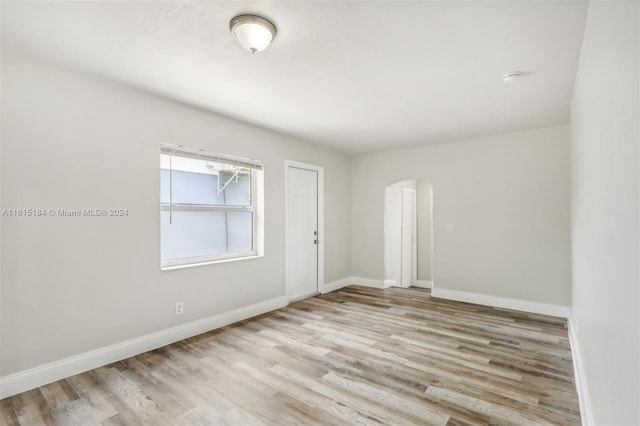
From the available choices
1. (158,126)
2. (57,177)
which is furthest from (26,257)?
(158,126)

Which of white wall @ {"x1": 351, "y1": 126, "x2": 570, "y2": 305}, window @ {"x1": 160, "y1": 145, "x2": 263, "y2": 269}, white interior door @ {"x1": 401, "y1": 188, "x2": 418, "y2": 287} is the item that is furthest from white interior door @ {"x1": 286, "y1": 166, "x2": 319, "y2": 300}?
white interior door @ {"x1": 401, "y1": 188, "x2": 418, "y2": 287}

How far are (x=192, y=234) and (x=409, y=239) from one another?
14.4 feet

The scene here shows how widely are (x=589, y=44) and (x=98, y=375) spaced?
4.22 meters

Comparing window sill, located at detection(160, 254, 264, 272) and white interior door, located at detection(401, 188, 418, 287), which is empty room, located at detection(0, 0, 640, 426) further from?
white interior door, located at detection(401, 188, 418, 287)

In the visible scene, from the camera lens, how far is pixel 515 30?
2.07 m

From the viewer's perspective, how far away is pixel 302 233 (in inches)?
203

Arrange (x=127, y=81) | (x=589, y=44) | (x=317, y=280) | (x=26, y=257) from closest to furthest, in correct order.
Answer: (x=589, y=44) < (x=26, y=257) < (x=127, y=81) < (x=317, y=280)

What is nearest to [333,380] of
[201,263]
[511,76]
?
[201,263]

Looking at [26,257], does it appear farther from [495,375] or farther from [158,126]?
[495,375]

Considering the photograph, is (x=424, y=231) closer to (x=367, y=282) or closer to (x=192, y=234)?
(x=367, y=282)

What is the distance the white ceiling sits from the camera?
1.89 meters

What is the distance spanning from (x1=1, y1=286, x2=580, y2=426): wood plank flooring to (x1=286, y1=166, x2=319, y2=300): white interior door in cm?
113

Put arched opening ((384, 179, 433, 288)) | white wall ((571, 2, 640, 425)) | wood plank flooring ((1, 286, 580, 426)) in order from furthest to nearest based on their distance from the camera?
arched opening ((384, 179, 433, 288)), wood plank flooring ((1, 286, 580, 426)), white wall ((571, 2, 640, 425))

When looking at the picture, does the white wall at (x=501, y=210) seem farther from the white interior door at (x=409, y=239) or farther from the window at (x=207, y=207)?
the window at (x=207, y=207)
